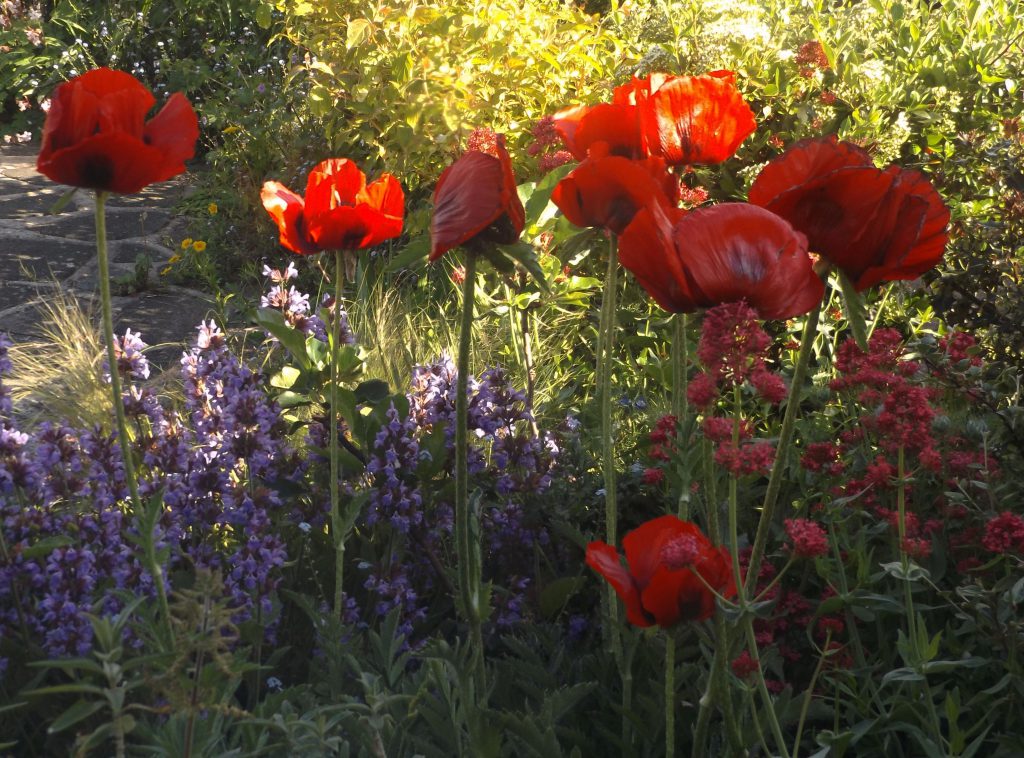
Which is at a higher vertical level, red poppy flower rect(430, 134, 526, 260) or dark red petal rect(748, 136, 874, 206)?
dark red petal rect(748, 136, 874, 206)

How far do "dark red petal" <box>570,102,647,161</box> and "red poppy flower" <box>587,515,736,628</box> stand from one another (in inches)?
24.3

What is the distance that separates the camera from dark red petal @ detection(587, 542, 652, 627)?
53.7 inches

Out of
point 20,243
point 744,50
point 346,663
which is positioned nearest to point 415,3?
point 744,50

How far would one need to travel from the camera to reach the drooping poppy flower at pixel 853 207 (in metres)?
1.21

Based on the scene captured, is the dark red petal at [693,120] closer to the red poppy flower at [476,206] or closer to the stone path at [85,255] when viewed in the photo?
→ the red poppy flower at [476,206]

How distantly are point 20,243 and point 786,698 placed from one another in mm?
5544

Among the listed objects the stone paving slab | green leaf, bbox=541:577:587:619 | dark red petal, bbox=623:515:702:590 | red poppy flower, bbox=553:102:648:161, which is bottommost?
green leaf, bbox=541:577:587:619

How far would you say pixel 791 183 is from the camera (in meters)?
1.29

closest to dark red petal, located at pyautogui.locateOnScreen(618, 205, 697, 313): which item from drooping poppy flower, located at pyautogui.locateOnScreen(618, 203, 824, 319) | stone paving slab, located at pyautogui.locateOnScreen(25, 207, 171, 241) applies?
drooping poppy flower, located at pyautogui.locateOnScreen(618, 203, 824, 319)

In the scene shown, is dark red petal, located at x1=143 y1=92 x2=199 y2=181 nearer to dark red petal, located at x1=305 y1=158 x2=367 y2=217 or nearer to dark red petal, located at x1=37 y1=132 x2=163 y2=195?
dark red petal, located at x1=37 y1=132 x2=163 y2=195

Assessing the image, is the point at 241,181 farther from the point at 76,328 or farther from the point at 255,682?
the point at 255,682

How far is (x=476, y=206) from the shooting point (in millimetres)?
1404

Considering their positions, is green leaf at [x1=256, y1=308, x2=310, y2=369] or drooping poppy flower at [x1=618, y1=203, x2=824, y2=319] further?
green leaf at [x1=256, y1=308, x2=310, y2=369]

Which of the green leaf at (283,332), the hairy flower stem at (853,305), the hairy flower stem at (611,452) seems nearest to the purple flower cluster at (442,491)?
the green leaf at (283,332)
